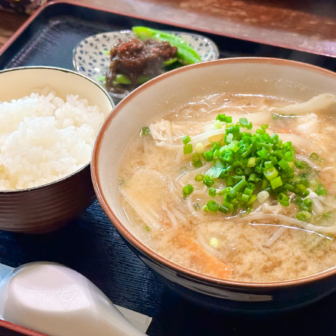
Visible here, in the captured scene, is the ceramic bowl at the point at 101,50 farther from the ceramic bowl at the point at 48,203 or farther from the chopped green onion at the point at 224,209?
the chopped green onion at the point at 224,209

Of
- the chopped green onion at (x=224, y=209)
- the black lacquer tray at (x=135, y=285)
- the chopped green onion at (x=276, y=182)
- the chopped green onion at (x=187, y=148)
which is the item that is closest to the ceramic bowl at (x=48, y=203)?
the black lacquer tray at (x=135, y=285)

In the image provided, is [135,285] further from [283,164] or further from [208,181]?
[283,164]

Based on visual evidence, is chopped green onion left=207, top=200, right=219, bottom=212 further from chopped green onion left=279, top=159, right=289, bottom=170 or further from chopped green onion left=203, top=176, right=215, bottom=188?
chopped green onion left=279, top=159, right=289, bottom=170

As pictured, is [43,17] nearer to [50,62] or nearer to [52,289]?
[50,62]

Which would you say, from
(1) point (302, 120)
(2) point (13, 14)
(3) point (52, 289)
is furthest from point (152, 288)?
(2) point (13, 14)

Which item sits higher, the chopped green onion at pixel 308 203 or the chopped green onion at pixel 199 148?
the chopped green onion at pixel 199 148

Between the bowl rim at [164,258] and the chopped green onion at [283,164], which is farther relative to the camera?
the chopped green onion at [283,164]

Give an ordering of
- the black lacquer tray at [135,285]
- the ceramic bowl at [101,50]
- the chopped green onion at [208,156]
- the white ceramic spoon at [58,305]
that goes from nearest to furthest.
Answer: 1. the white ceramic spoon at [58,305]
2. the black lacquer tray at [135,285]
3. the chopped green onion at [208,156]
4. the ceramic bowl at [101,50]
